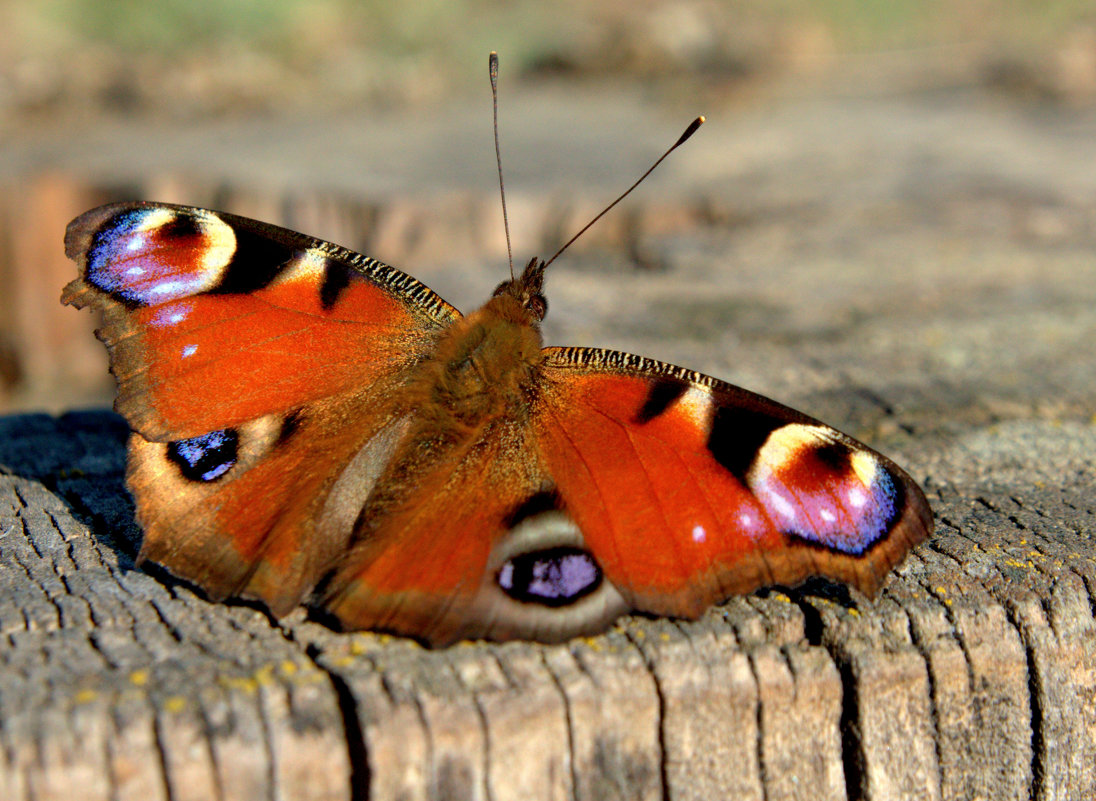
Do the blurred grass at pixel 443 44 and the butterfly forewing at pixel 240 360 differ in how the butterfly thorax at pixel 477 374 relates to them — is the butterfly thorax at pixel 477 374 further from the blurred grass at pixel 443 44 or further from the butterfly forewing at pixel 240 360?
the blurred grass at pixel 443 44

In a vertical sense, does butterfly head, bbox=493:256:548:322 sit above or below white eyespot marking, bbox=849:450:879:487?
above

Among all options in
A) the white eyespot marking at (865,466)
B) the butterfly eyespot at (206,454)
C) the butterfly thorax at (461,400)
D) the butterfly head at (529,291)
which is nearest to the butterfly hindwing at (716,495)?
the white eyespot marking at (865,466)

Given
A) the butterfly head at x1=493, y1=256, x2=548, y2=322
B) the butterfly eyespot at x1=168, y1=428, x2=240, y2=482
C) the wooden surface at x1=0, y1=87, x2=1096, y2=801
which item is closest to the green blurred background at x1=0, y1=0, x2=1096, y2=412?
the butterfly head at x1=493, y1=256, x2=548, y2=322

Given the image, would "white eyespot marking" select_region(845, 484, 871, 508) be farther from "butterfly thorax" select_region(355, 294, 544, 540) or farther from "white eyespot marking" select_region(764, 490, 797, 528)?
"butterfly thorax" select_region(355, 294, 544, 540)

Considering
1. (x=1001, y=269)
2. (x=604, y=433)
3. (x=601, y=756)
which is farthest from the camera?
(x=1001, y=269)

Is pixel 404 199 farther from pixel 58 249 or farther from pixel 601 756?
pixel 601 756

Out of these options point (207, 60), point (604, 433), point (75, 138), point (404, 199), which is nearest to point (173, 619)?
point (604, 433)
